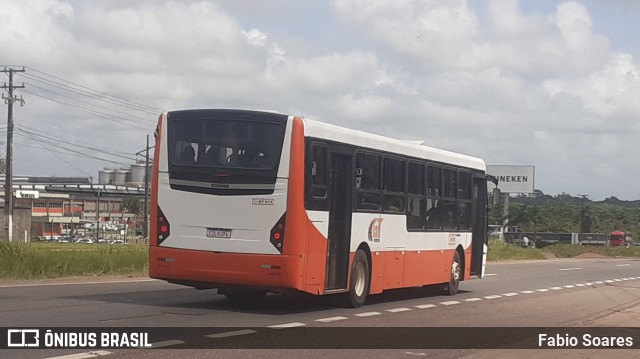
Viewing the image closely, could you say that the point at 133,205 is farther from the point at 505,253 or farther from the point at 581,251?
the point at 505,253

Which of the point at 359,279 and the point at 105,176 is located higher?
the point at 105,176

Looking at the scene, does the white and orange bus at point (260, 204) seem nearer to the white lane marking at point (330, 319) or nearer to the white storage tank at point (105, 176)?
the white lane marking at point (330, 319)

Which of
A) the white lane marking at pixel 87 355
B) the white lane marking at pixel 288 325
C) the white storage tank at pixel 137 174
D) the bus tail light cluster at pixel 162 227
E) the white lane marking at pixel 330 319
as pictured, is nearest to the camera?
the white lane marking at pixel 87 355

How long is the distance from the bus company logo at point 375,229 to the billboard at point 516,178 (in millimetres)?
90415

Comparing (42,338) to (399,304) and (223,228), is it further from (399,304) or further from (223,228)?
(399,304)

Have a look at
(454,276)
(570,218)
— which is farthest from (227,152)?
(570,218)

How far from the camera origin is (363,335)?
1358 cm

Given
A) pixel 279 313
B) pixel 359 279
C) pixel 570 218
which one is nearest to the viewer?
pixel 279 313

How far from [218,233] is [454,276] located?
9083mm

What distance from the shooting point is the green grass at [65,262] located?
863 inches

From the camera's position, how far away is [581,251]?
7800 centimetres

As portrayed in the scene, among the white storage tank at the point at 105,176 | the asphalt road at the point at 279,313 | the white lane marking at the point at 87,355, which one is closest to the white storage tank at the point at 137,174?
the white storage tank at the point at 105,176

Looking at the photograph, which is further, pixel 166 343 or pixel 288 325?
pixel 288 325

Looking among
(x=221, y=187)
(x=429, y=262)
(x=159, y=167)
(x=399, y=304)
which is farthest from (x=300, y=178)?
(x=429, y=262)
